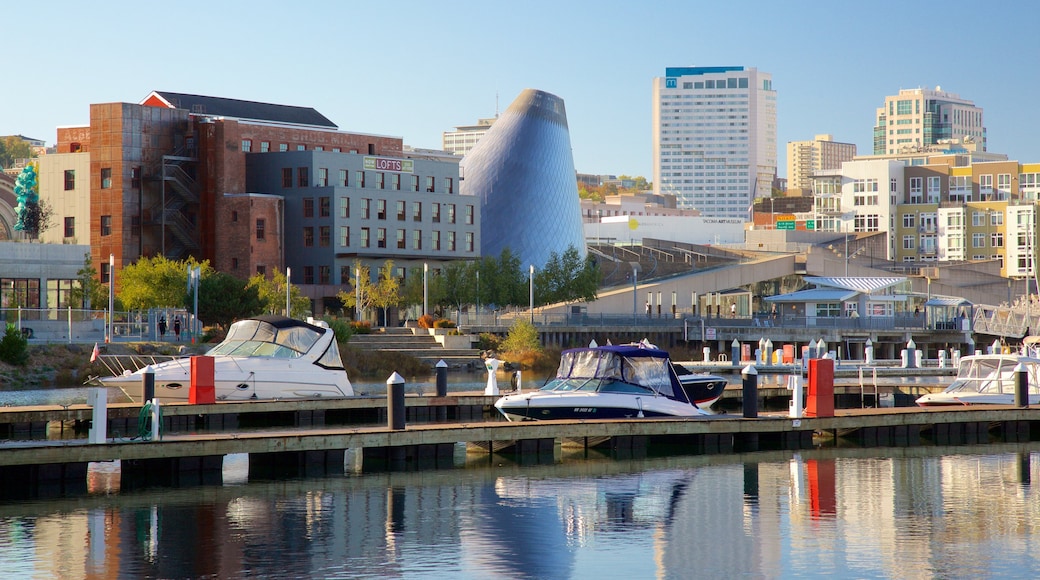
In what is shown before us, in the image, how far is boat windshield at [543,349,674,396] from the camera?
115 feet

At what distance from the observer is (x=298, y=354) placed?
136ft

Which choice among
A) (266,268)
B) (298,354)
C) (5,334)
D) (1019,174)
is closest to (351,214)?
(266,268)

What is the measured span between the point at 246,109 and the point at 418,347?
39.2 meters

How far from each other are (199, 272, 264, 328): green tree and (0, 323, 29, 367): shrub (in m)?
16.9

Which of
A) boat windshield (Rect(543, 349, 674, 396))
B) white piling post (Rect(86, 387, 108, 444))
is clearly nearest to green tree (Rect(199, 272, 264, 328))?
boat windshield (Rect(543, 349, 674, 396))

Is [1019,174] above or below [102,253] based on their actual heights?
above

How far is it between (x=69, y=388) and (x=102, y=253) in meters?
44.1

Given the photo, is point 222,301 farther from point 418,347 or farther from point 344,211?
point 344,211

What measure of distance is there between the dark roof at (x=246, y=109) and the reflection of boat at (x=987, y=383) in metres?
74.4

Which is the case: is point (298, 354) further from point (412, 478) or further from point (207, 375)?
point (412, 478)

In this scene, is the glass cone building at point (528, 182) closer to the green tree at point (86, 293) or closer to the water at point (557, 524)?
the green tree at point (86, 293)

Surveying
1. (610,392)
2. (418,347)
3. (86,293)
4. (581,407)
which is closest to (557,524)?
(581,407)

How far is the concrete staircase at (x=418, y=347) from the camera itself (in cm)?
7469

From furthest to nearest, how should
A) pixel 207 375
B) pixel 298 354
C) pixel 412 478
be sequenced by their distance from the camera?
pixel 298 354
pixel 207 375
pixel 412 478
